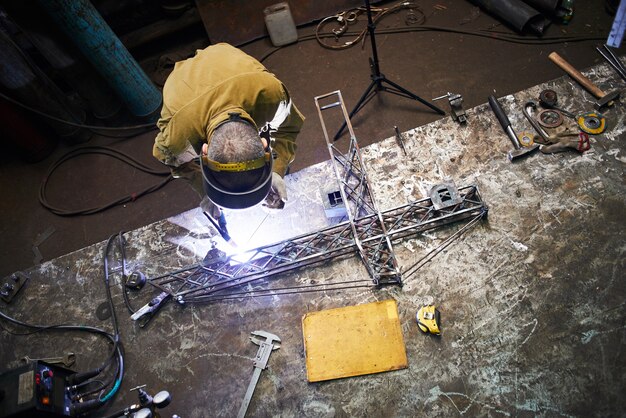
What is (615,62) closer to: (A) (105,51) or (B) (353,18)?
(B) (353,18)

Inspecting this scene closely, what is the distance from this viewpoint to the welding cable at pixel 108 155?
21.3 ft

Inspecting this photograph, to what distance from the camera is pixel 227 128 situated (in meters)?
3.31

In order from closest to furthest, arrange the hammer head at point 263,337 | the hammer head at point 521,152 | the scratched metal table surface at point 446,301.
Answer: the scratched metal table surface at point 446,301, the hammer head at point 263,337, the hammer head at point 521,152

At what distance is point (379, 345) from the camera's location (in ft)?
13.8

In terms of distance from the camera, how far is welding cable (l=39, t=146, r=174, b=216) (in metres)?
6.49

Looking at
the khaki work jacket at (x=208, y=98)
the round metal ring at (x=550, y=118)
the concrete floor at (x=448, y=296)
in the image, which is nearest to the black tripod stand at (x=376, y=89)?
the concrete floor at (x=448, y=296)

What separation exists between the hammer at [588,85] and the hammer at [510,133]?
1195 mm

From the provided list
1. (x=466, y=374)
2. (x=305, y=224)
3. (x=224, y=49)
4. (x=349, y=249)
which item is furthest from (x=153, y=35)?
(x=466, y=374)

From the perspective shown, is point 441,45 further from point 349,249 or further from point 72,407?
point 72,407

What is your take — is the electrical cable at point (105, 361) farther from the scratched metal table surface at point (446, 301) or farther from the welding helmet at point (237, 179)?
the welding helmet at point (237, 179)

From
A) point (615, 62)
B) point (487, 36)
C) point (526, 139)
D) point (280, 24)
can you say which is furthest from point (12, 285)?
point (615, 62)

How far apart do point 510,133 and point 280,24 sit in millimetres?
4502

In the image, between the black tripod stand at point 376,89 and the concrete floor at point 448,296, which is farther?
the black tripod stand at point 376,89

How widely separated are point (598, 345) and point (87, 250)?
20.0 ft
